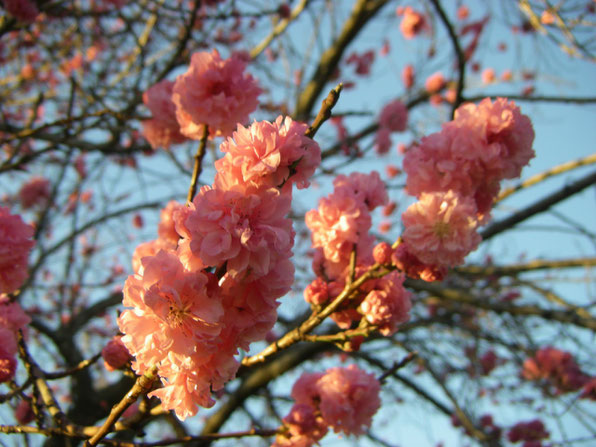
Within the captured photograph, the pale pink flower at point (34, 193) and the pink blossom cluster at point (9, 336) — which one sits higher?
the pale pink flower at point (34, 193)

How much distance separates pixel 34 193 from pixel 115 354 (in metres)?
4.96

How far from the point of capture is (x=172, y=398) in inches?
37.0

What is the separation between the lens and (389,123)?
478 centimetres

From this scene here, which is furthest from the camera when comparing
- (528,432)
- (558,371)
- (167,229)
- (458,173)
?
(558,371)

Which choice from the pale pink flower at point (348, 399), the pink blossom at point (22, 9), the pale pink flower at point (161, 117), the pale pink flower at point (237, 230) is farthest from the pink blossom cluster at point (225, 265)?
the pink blossom at point (22, 9)

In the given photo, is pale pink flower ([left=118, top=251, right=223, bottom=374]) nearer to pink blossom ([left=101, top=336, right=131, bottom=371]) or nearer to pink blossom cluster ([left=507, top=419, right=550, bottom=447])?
pink blossom ([left=101, top=336, right=131, bottom=371])

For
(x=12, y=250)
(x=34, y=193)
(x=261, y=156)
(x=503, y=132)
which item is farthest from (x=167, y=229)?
(x=34, y=193)

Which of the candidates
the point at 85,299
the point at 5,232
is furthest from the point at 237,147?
the point at 85,299

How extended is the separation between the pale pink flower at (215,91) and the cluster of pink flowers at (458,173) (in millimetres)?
725

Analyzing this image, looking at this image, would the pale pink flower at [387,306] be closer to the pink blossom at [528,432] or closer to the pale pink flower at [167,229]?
the pale pink flower at [167,229]

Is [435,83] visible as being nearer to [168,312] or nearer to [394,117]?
[394,117]

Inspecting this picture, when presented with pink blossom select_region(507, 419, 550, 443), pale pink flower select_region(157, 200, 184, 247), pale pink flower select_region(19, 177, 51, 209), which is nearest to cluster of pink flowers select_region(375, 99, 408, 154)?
pink blossom select_region(507, 419, 550, 443)

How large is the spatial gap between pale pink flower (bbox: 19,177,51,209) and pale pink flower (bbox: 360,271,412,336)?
5275 mm

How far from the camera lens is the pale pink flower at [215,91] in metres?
1.63
